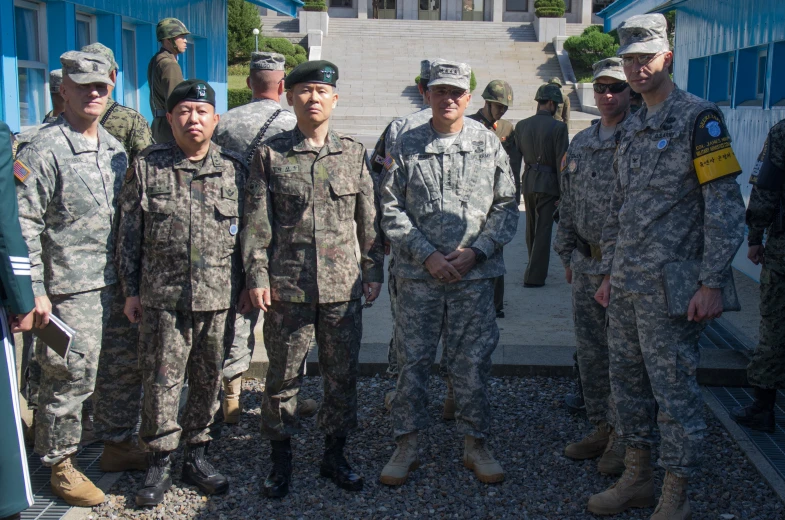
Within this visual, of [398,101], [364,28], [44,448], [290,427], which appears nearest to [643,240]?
[290,427]

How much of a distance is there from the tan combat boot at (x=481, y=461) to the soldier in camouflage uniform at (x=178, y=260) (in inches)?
49.6

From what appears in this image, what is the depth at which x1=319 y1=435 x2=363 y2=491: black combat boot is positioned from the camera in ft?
13.5

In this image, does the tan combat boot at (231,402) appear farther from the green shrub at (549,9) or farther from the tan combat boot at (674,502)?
the green shrub at (549,9)

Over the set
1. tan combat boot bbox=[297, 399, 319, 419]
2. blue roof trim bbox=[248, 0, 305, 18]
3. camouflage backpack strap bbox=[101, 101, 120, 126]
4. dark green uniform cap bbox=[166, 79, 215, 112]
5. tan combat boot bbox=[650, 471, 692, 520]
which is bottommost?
tan combat boot bbox=[297, 399, 319, 419]

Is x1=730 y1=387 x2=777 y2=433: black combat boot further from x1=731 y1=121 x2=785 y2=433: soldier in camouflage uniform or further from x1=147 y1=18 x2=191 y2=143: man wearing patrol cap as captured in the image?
x1=147 y1=18 x2=191 y2=143: man wearing patrol cap

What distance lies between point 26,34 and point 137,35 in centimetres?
361

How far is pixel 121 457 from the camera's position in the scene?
169 inches

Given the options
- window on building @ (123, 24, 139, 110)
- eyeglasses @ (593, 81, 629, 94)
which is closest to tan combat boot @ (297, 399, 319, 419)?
eyeglasses @ (593, 81, 629, 94)

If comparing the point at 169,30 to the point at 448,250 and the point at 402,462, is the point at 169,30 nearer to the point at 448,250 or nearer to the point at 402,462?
the point at 448,250

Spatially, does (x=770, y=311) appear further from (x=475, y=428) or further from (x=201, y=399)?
(x=201, y=399)

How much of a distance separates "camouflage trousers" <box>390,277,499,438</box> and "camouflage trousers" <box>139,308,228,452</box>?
895mm

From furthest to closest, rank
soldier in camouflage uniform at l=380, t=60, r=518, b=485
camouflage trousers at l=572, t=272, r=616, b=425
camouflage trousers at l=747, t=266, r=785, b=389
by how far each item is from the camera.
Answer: camouflage trousers at l=747, t=266, r=785, b=389 → camouflage trousers at l=572, t=272, r=616, b=425 → soldier in camouflage uniform at l=380, t=60, r=518, b=485

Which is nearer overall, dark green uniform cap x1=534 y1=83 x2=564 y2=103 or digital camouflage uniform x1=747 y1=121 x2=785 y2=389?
digital camouflage uniform x1=747 y1=121 x2=785 y2=389

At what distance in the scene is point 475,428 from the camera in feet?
14.0
